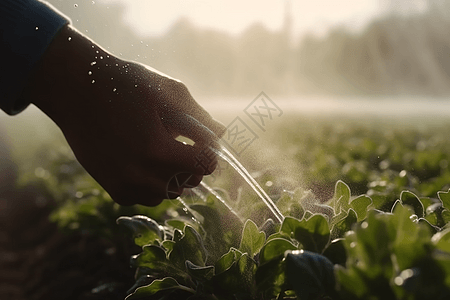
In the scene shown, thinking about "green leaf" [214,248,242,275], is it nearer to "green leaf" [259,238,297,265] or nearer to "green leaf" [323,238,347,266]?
"green leaf" [259,238,297,265]

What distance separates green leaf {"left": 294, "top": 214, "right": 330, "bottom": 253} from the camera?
91 cm

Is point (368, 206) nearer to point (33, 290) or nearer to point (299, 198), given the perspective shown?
point (299, 198)

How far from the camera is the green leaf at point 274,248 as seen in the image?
3.04ft

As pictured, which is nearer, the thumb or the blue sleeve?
the thumb

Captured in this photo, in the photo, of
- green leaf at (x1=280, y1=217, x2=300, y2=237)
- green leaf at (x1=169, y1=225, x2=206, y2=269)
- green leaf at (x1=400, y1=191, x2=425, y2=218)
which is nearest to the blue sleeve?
green leaf at (x1=169, y1=225, x2=206, y2=269)

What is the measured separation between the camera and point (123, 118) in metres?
1.48

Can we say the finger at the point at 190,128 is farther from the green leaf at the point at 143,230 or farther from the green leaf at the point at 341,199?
the green leaf at the point at 341,199

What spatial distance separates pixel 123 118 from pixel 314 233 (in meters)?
0.88

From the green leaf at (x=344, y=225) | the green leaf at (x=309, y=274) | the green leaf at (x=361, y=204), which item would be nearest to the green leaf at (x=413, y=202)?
the green leaf at (x=361, y=204)

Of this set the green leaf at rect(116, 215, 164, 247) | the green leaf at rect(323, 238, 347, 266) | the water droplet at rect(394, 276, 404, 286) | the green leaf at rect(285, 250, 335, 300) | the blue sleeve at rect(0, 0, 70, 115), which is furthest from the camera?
the blue sleeve at rect(0, 0, 70, 115)

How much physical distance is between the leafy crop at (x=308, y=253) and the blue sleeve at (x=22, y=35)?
76 centimetres

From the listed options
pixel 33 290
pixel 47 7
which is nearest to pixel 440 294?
pixel 47 7

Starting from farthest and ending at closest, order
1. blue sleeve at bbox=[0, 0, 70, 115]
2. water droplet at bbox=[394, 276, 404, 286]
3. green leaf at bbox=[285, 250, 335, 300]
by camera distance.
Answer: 1. blue sleeve at bbox=[0, 0, 70, 115]
2. green leaf at bbox=[285, 250, 335, 300]
3. water droplet at bbox=[394, 276, 404, 286]

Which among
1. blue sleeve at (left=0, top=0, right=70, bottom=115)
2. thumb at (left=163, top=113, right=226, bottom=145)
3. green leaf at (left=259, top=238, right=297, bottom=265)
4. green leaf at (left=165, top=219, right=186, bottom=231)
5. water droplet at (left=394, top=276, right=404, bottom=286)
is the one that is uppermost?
blue sleeve at (left=0, top=0, right=70, bottom=115)
